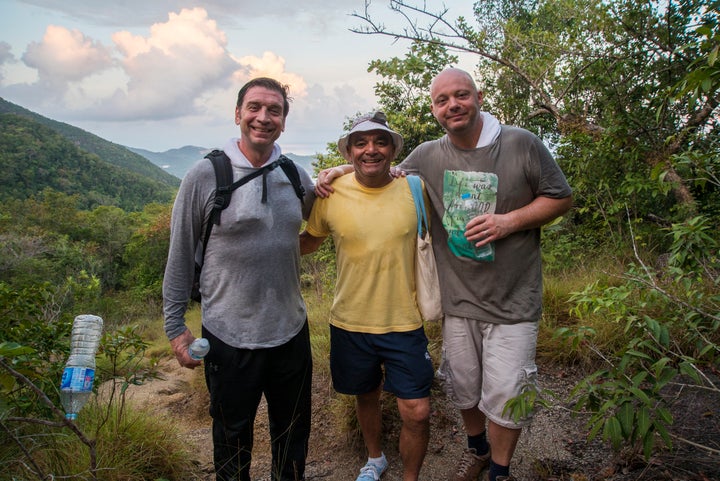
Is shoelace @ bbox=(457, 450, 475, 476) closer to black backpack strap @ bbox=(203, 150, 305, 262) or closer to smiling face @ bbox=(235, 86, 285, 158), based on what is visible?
black backpack strap @ bbox=(203, 150, 305, 262)

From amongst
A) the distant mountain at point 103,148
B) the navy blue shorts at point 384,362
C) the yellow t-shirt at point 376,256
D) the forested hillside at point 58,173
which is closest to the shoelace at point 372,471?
the navy blue shorts at point 384,362

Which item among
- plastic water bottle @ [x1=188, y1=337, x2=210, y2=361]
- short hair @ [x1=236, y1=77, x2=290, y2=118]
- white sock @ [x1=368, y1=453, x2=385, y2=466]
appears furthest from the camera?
white sock @ [x1=368, y1=453, x2=385, y2=466]

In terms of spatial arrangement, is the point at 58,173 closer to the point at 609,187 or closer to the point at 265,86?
the point at 609,187

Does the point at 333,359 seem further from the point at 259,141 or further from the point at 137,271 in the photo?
the point at 137,271

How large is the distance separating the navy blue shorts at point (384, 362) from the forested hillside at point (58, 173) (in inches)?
2573

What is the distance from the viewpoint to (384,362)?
107 inches

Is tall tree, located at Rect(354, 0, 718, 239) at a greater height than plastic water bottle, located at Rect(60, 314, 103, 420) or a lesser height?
greater

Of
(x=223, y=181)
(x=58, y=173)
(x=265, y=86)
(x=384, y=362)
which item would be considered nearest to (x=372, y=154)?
(x=265, y=86)

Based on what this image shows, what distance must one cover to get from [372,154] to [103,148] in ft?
422

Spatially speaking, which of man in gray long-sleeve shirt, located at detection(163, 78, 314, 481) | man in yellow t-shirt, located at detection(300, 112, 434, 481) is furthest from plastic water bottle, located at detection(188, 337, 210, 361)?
man in yellow t-shirt, located at detection(300, 112, 434, 481)

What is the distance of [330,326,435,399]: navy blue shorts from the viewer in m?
2.62

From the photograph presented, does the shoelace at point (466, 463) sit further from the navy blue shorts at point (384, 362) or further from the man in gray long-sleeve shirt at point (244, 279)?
the man in gray long-sleeve shirt at point (244, 279)

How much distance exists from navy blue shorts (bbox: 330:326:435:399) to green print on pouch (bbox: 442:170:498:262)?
1.73ft

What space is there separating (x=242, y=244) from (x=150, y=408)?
2033mm
